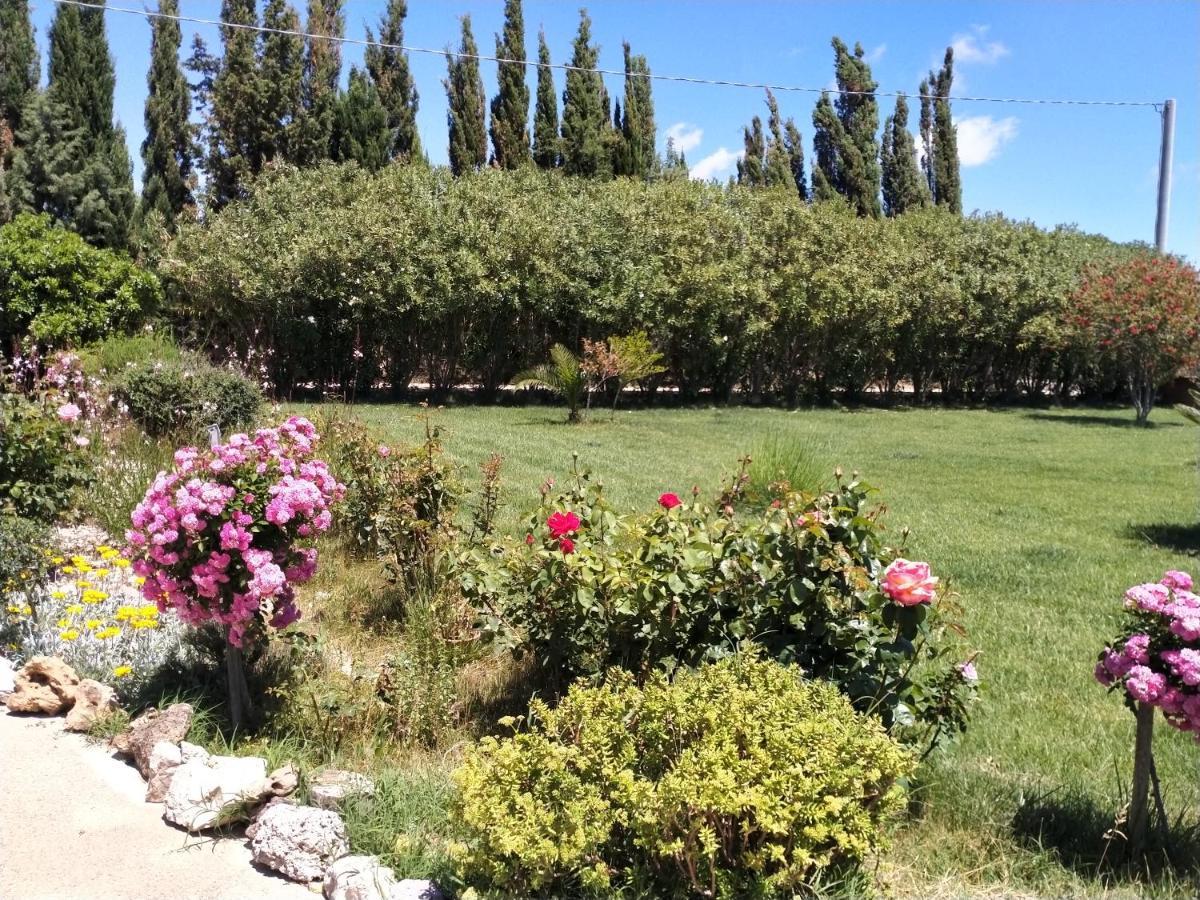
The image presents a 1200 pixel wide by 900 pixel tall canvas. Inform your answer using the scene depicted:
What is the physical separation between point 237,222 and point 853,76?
17.2 m

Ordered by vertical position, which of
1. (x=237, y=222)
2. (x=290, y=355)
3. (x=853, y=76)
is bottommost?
(x=290, y=355)

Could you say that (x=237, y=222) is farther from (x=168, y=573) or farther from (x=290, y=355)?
(x=168, y=573)

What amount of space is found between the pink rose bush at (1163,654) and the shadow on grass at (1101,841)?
38 cm

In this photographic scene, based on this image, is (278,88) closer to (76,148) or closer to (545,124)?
(76,148)

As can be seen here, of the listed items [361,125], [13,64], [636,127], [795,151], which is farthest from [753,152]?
[13,64]

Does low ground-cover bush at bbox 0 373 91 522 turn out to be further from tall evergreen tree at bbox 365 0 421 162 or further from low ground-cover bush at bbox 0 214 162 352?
tall evergreen tree at bbox 365 0 421 162

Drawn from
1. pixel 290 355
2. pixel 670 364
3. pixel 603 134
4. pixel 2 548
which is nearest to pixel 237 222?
pixel 290 355

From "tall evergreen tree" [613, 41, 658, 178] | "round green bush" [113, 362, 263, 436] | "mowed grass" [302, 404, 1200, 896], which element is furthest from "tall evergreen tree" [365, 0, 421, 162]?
"round green bush" [113, 362, 263, 436]

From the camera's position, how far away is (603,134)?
86.5 ft

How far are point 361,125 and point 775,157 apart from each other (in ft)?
46.3

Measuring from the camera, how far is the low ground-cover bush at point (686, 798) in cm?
219

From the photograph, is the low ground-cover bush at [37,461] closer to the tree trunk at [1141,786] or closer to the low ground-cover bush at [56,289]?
the tree trunk at [1141,786]

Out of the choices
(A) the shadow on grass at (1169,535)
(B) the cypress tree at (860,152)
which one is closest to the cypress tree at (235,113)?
(B) the cypress tree at (860,152)

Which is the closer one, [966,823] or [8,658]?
[966,823]
